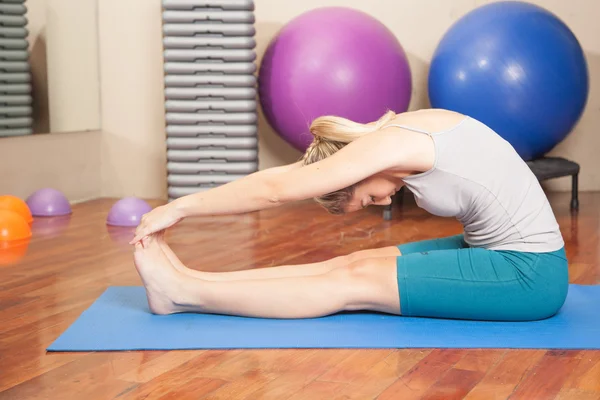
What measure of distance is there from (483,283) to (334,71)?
227cm

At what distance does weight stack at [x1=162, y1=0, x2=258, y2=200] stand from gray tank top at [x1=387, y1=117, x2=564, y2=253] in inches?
A: 101

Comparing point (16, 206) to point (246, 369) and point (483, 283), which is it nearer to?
point (246, 369)

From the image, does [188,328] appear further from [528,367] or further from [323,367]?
[528,367]

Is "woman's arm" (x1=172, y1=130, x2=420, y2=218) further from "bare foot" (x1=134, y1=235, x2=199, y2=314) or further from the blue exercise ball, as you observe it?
the blue exercise ball

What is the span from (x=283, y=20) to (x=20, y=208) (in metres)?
1.98

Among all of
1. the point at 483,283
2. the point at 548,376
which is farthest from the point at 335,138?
the point at 548,376

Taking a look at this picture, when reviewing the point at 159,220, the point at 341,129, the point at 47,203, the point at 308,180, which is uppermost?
the point at 341,129

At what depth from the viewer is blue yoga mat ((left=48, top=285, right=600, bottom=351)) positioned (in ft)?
7.19

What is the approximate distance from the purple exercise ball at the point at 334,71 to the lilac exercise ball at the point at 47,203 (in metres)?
1.26

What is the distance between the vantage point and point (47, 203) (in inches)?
178

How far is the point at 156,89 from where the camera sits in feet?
17.2

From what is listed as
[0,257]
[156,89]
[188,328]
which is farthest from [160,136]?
[188,328]

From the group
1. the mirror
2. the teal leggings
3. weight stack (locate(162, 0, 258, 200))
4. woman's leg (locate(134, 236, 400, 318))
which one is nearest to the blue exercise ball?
weight stack (locate(162, 0, 258, 200))

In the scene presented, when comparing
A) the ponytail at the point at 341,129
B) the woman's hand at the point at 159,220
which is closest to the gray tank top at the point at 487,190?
the ponytail at the point at 341,129
